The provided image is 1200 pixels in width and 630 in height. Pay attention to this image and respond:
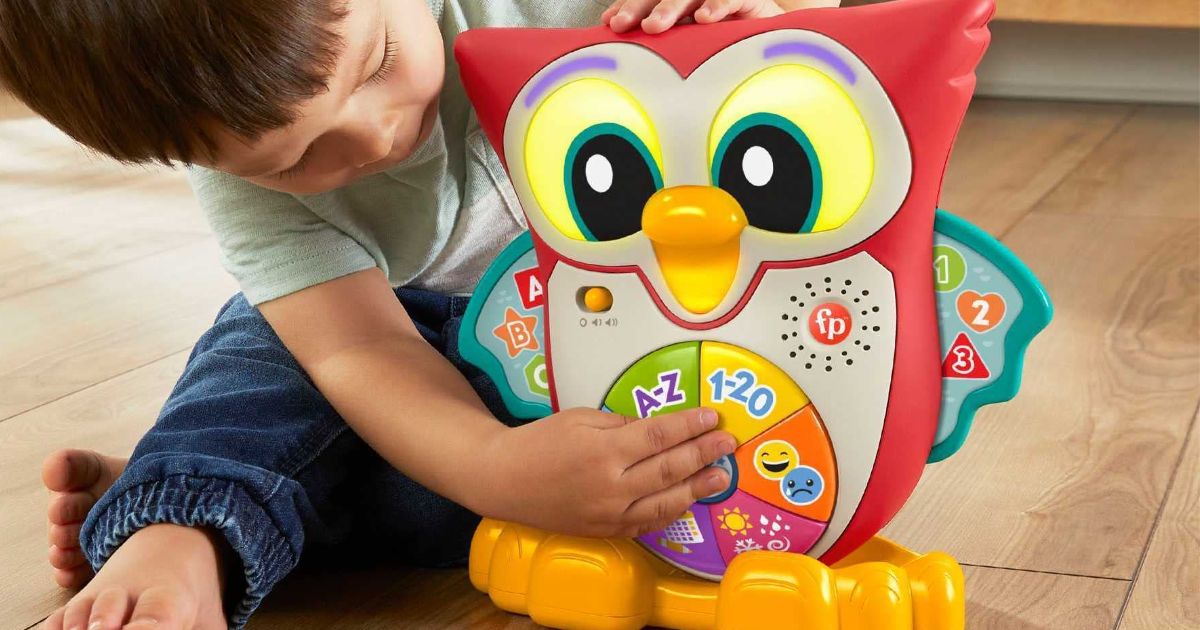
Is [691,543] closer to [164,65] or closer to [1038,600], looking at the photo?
[1038,600]

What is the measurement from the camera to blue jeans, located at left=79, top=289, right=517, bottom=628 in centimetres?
64

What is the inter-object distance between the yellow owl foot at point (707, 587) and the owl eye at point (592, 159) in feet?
0.50

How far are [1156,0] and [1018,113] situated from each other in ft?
1.02

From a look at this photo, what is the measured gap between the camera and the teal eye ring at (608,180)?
1.89 feet

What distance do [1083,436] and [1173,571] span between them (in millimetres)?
190

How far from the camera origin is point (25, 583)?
712mm

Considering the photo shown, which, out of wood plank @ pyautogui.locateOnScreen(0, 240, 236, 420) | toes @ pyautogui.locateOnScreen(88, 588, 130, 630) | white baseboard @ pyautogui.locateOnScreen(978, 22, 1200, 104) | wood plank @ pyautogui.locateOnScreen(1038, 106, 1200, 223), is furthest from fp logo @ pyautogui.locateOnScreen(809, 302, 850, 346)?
white baseboard @ pyautogui.locateOnScreen(978, 22, 1200, 104)

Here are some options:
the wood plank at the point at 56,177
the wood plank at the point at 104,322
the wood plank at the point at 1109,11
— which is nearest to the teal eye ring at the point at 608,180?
the wood plank at the point at 104,322

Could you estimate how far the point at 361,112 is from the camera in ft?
1.98

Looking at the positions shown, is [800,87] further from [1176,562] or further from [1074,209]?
[1074,209]

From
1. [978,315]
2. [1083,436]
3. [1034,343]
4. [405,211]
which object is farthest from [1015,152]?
[978,315]

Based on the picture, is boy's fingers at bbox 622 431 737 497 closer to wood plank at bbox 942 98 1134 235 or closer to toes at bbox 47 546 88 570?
toes at bbox 47 546 88 570

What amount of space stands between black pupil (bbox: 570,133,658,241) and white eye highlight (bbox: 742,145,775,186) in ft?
0.14

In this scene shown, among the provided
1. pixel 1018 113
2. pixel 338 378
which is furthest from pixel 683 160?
pixel 1018 113
